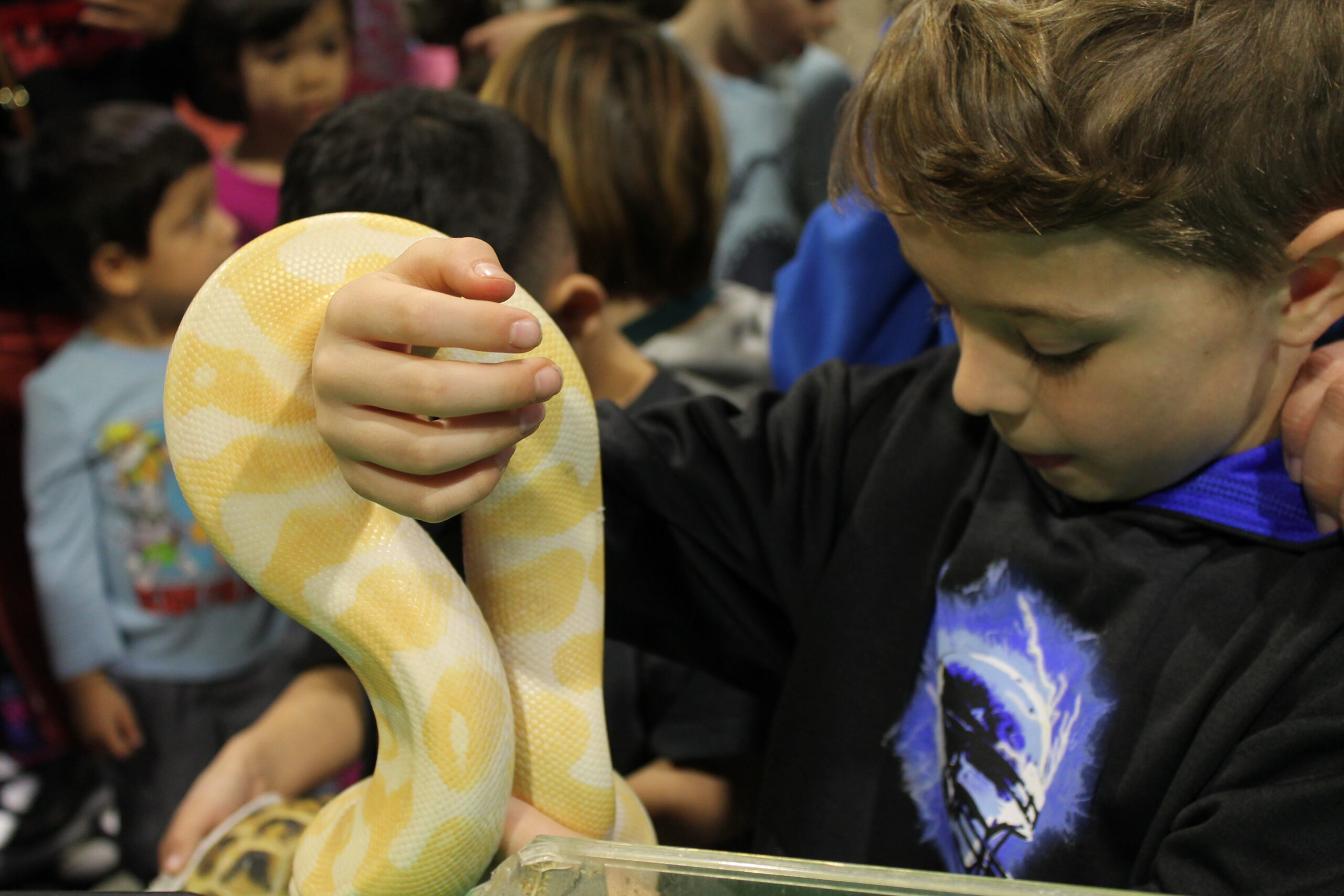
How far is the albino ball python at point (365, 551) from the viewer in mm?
518

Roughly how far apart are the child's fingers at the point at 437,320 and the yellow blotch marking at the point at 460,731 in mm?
197

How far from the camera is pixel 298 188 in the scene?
0.92 metres

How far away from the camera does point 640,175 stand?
1.34 meters

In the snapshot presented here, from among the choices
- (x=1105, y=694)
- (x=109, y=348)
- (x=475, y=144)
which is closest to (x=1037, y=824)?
(x=1105, y=694)

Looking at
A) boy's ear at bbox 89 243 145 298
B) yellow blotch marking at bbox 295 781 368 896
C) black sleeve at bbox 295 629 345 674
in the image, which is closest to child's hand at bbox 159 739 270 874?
black sleeve at bbox 295 629 345 674

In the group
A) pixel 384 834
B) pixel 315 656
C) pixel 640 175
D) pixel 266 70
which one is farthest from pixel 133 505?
pixel 384 834

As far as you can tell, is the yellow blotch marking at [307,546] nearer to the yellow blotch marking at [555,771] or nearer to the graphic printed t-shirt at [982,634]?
the yellow blotch marking at [555,771]

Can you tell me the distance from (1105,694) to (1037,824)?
98 mm

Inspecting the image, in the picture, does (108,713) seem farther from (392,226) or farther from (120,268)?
(392,226)

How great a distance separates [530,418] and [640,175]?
948mm

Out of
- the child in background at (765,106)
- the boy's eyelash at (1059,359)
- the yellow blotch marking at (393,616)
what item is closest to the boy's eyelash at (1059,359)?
the boy's eyelash at (1059,359)

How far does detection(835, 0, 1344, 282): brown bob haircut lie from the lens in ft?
1.86

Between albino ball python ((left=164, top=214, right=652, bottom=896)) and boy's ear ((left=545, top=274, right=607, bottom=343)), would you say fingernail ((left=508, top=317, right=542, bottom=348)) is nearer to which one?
albino ball python ((left=164, top=214, right=652, bottom=896))

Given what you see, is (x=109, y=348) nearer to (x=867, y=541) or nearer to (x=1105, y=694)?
(x=867, y=541)
